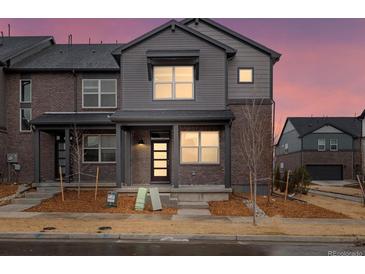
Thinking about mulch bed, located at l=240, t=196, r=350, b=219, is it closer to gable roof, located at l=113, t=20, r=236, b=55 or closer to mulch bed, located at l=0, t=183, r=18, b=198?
gable roof, located at l=113, t=20, r=236, b=55

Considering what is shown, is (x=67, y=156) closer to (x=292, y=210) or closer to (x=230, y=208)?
(x=230, y=208)

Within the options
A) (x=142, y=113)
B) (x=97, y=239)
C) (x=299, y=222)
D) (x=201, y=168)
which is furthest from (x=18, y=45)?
(x=299, y=222)

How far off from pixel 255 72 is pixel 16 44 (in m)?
17.7

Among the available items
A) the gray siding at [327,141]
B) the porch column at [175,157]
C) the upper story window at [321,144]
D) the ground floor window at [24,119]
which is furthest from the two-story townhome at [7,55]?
the upper story window at [321,144]

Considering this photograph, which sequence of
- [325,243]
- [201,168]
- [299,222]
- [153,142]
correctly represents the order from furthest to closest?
[153,142] → [201,168] → [299,222] → [325,243]

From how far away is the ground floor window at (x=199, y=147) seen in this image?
719 inches

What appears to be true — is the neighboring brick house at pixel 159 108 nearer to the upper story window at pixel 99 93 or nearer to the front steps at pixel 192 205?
the upper story window at pixel 99 93

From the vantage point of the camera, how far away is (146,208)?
15.1 meters

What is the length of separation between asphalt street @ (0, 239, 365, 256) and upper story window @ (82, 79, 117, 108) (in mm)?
13576

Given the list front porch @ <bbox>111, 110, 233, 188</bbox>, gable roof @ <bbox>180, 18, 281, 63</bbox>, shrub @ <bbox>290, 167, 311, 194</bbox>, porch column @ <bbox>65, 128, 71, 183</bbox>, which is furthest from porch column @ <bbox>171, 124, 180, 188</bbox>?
shrub @ <bbox>290, 167, 311, 194</bbox>

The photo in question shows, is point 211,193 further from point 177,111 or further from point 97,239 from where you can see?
point 97,239

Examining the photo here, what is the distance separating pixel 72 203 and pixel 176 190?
A: 470 centimetres

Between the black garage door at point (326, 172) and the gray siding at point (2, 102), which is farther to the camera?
the black garage door at point (326, 172)

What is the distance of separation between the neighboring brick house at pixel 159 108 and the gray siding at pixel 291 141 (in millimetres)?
33262
